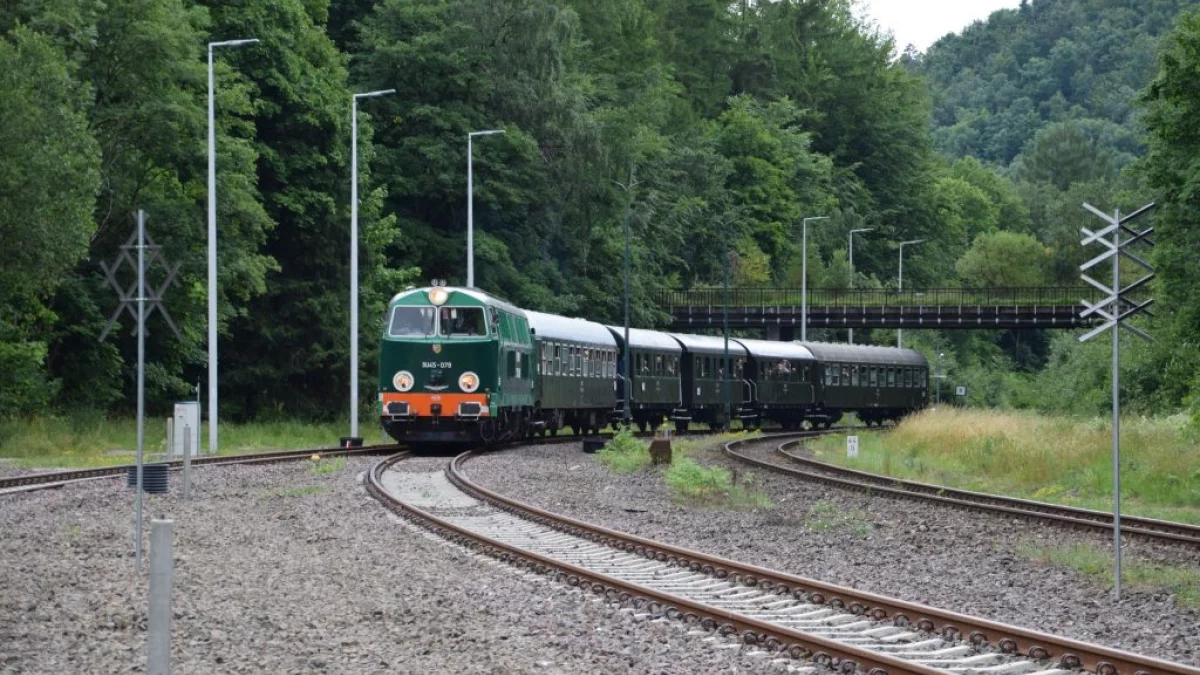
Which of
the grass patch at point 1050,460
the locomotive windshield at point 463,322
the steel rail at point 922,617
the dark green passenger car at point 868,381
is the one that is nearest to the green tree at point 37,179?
the locomotive windshield at point 463,322

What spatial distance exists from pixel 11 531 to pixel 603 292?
59306 millimetres

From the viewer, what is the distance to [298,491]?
81.6ft

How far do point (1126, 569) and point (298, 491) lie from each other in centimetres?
1246

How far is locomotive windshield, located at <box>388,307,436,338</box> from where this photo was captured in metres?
36.6

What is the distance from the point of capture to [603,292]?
7706cm

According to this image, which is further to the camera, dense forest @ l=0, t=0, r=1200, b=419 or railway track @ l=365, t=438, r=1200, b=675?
dense forest @ l=0, t=0, r=1200, b=419

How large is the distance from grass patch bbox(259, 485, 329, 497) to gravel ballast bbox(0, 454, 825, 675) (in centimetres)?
380

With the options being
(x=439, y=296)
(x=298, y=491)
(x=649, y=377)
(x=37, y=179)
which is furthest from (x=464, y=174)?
(x=298, y=491)

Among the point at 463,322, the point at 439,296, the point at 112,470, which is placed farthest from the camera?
the point at 439,296

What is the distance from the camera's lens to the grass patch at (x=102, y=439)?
34188 millimetres

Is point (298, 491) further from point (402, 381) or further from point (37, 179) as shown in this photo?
point (37, 179)

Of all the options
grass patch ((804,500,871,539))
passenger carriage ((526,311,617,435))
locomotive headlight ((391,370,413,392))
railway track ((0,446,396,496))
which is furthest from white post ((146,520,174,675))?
passenger carriage ((526,311,617,435))

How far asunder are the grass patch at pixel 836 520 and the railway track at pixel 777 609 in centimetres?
329

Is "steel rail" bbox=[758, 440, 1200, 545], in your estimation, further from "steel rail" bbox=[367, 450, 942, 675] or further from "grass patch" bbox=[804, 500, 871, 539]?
"steel rail" bbox=[367, 450, 942, 675]
